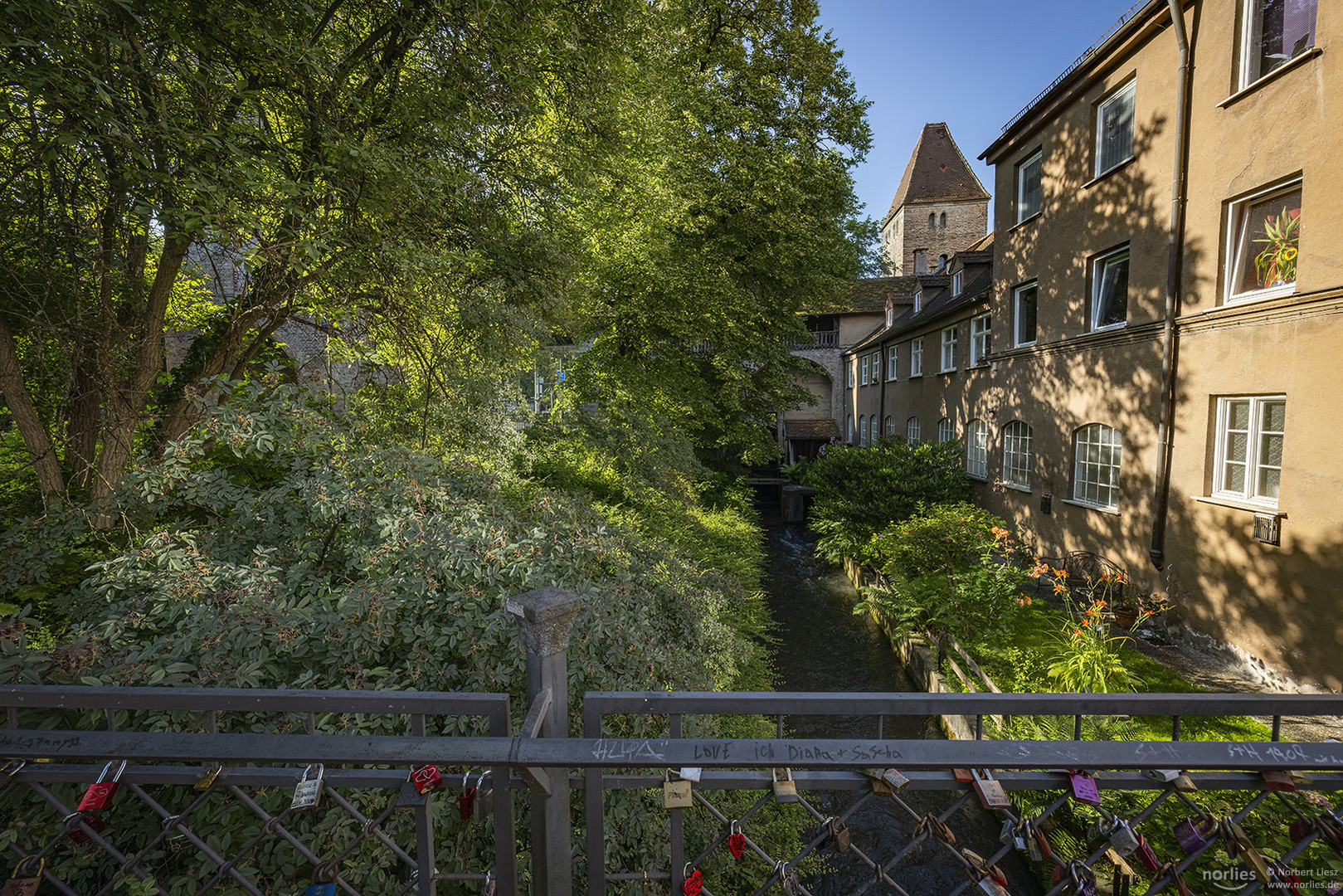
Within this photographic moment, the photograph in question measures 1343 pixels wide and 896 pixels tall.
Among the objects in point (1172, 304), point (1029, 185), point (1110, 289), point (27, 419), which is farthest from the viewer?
point (1029, 185)

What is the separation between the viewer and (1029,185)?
12.7m

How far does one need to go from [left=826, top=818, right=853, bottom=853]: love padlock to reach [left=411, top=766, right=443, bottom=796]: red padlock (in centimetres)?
118

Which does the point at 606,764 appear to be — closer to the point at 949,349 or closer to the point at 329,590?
the point at 329,590

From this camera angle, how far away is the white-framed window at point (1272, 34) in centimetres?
690

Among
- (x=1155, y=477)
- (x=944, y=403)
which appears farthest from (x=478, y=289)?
(x=944, y=403)

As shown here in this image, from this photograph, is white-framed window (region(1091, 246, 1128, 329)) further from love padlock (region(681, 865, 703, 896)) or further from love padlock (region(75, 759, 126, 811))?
love padlock (region(75, 759, 126, 811))

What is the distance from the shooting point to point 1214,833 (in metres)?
1.62

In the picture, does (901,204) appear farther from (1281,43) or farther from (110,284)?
(110,284)

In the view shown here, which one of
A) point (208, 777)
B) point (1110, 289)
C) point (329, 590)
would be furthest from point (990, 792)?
point (1110, 289)

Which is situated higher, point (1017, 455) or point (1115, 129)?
point (1115, 129)

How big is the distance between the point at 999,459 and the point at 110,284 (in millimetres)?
15970

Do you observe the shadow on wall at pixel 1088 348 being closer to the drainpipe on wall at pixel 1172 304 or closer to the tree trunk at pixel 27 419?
the drainpipe on wall at pixel 1172 304

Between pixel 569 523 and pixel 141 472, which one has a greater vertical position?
pixel 141 472

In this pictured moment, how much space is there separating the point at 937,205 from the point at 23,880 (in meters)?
40.3
